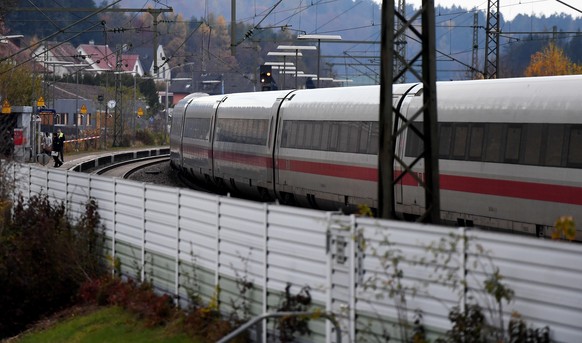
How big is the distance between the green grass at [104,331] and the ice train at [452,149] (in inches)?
247

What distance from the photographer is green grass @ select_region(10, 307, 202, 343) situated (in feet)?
46.1

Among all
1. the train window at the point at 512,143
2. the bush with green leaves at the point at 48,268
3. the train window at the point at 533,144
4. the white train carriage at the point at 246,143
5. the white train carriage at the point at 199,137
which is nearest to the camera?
the train window at the point at 533,144

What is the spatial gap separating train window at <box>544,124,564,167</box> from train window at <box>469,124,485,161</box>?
73.6 inches

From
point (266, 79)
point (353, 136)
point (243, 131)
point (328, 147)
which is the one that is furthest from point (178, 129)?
point (353, 136)

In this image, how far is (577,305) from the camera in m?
8.57

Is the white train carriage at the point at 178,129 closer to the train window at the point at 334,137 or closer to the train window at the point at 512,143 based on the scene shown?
the train window at the point at 334,137

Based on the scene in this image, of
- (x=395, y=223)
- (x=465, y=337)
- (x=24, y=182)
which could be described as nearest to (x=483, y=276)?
(x=465, y=337)

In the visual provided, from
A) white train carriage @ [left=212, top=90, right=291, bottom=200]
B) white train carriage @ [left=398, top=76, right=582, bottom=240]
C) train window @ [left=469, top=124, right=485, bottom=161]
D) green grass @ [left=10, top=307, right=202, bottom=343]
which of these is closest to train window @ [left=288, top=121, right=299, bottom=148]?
white train carriage @ [left=212, top=90, right=291, bottom=200]

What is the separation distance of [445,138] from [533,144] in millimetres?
2600

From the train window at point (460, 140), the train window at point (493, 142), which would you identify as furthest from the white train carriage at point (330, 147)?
the train window at point (493, 142)

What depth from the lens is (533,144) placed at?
17578mm

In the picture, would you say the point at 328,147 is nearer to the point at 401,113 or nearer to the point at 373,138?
the point at 373,138

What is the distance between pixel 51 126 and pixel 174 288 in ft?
171

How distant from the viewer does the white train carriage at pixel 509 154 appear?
16.8 metres
